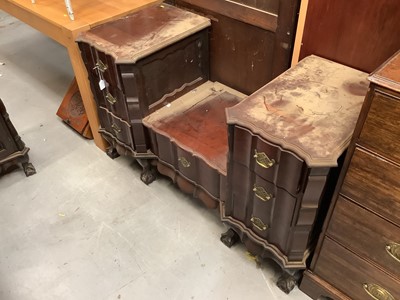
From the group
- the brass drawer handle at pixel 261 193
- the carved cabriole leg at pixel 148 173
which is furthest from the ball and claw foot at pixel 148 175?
the brass drawer handle at pixel 261 193

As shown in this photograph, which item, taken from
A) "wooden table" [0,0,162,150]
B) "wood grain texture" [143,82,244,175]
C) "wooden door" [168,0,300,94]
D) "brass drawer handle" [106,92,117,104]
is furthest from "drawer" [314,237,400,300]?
"wooden table" [0,0,162,150]

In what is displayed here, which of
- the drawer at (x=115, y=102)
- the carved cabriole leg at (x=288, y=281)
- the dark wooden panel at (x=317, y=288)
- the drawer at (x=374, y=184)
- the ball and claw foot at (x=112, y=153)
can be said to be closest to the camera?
the drawer at (x=374, y=184)

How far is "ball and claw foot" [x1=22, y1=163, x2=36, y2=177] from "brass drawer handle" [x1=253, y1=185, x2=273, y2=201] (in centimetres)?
131

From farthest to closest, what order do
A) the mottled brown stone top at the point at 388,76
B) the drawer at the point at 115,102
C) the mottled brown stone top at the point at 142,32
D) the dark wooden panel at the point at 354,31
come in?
the drawer at the point at 115,102
the mottled brown stone top at the point at 142,32
the dark wooden panel at the point at 354,31
the mottled brown stone top at the point at 388,76

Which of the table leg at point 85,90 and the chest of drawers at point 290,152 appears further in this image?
the table leg at point 85,90

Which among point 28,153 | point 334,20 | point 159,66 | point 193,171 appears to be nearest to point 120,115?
point 159,66

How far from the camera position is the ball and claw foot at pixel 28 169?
194 centimetres

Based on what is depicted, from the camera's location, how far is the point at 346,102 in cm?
116

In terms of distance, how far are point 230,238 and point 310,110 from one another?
2.28 ft

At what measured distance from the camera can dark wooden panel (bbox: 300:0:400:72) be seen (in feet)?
3.76

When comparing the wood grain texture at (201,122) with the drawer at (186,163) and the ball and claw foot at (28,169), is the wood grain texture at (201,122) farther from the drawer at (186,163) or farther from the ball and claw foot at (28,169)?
the ball and claw foot at (28,169)

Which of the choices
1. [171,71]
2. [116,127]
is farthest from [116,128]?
[171,71]

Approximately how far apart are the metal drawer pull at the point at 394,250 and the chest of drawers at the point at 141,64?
3.59ft

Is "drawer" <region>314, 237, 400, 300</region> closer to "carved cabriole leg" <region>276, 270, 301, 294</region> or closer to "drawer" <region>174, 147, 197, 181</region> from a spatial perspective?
"carved cabriole leg" <region>276, 270, 301, 294</region>
